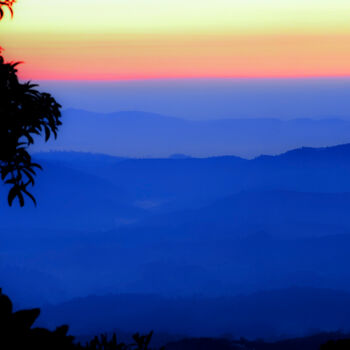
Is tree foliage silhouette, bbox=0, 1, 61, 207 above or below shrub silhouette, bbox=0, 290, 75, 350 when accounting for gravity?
above

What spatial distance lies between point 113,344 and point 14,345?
2592 mm

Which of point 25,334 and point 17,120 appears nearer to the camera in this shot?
point 25,334

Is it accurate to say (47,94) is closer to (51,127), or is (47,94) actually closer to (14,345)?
(51,127)

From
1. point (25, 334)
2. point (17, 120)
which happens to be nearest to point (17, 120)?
point (17, 120)

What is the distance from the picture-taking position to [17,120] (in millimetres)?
11492

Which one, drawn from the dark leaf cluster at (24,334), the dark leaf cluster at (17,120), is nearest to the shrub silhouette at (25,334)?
the dark leaf cluster at (24,334)

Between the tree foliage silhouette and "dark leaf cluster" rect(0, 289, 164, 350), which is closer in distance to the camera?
"dark leaf cluster" rect(0, 289, 164, 350)

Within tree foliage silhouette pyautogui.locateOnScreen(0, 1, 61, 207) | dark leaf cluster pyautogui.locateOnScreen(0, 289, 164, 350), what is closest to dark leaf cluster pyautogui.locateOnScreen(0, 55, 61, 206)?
tree foliage silhouette pyautogui.locateOnScreen(0, 1, 61, 207)

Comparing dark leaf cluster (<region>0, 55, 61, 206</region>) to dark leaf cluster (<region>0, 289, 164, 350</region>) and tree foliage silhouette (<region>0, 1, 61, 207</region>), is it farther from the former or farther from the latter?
dark leaf cluster (<region>0, 289, 164, 350</region>)

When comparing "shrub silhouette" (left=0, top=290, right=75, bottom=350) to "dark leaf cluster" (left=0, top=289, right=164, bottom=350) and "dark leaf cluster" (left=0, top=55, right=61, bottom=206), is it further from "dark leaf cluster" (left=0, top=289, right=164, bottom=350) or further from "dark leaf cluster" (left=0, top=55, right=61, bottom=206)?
"dark leaf cluster" (left=0, top=55, right=61, bottom=206)

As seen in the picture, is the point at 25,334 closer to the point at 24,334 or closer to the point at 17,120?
the point at 24,334

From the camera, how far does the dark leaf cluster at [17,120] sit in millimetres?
11391

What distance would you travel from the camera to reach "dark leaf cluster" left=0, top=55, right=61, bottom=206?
1139 centimetres

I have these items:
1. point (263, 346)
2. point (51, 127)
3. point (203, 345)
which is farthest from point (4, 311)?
point (263, 346)
